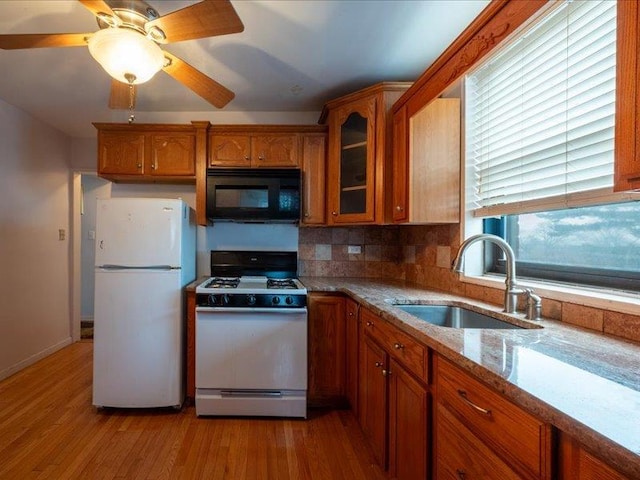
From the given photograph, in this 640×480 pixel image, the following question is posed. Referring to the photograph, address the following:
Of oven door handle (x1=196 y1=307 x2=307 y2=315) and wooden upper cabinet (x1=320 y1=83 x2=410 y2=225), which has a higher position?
wooden upper cabinet (x1=320 y1=83 x2=410 y2=225)

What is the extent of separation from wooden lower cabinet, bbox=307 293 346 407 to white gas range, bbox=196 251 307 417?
108mm

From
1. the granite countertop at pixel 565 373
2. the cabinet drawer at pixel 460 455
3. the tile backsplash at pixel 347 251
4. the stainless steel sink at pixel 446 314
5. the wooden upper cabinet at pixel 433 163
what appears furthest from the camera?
the tile backsplash at pixel 347 251

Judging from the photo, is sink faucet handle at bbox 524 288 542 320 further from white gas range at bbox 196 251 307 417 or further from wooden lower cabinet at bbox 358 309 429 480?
white gas range at bbox 196 251 307 417

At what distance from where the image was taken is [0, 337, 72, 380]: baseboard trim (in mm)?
2732

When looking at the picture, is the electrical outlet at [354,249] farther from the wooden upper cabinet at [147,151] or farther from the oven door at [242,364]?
the wooden upper cabinet at [147,151]

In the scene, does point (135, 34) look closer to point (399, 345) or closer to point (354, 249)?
point (399, 345)

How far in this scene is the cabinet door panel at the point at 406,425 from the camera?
3.92 ft

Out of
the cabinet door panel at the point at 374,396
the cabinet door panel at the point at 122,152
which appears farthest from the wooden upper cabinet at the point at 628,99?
the cabinet door panel at the point at 122,152

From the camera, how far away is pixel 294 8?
1.61 meters

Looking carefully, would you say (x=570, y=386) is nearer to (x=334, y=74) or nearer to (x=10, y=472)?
(x=334, y=74)

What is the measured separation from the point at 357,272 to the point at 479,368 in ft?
6.66

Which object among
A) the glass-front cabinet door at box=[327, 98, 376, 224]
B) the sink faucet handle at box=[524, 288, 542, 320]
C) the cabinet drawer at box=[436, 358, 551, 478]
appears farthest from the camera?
the glass-front cabinet door at box=[327, 98, 376, 224]

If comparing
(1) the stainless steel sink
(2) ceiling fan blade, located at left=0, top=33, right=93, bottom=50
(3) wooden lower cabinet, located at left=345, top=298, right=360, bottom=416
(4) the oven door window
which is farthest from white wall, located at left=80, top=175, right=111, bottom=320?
(1) the stainless steel sink

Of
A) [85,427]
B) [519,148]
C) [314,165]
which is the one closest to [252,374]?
[85,427]
